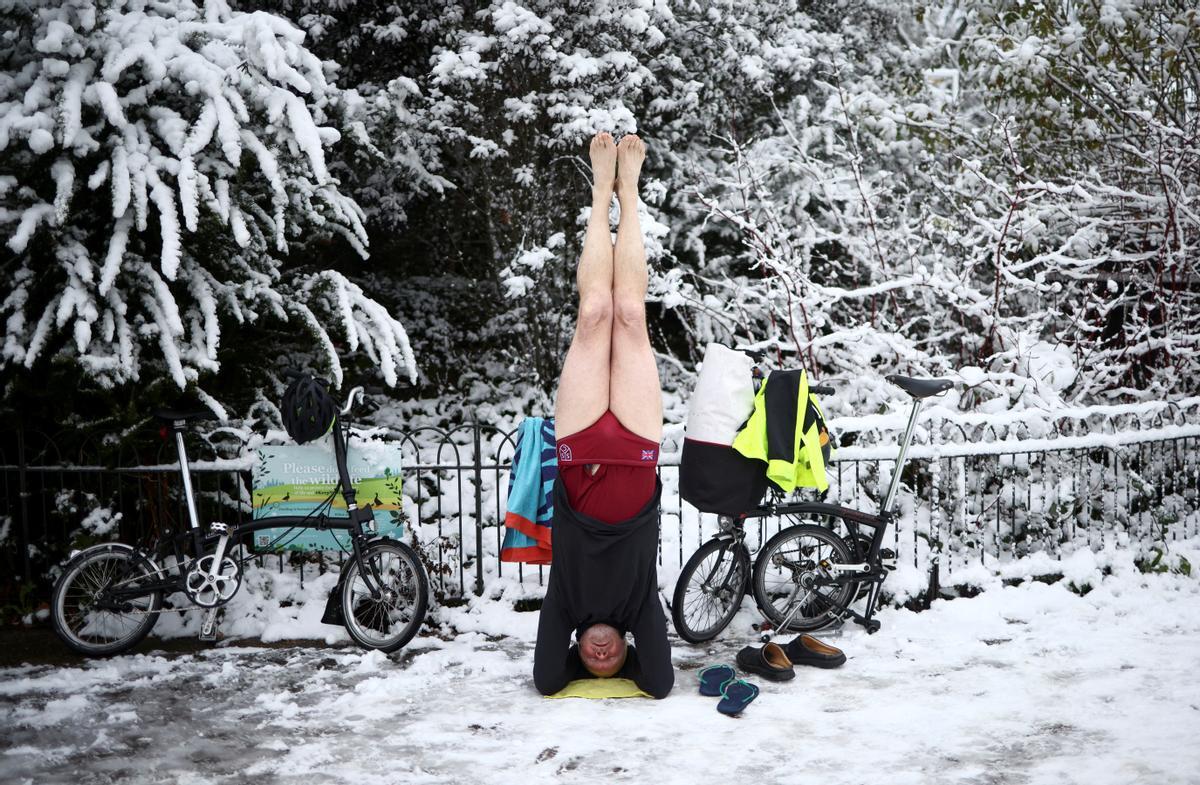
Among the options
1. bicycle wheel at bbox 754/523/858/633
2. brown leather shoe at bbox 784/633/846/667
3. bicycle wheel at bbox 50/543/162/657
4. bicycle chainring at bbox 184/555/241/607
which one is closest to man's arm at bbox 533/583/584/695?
brown leather shoe at bbox 784/633/846/667

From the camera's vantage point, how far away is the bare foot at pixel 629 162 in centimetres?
450

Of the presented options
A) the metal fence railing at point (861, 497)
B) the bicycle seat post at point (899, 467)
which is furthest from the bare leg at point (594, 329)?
the bicycle seat post at point (899, 467)

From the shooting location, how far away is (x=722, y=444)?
4.99 m

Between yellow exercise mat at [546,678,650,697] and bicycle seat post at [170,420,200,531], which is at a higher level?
bicycle seat post at [170,420,200,531]

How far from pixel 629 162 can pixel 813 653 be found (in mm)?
2616

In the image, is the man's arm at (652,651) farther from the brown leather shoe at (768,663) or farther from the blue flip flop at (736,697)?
the brown leather shoe at (768,663)

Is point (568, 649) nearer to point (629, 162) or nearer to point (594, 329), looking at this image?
point (594, 329)

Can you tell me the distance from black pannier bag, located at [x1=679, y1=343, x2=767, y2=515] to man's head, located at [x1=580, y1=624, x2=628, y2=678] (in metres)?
0.93

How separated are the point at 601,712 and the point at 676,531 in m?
3.08

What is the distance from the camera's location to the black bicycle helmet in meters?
5.09

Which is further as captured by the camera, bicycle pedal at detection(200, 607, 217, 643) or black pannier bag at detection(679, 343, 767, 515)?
bicycle pedal at detection(200, 607, 217, 643)

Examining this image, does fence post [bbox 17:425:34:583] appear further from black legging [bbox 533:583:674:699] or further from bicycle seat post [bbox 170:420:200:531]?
black legging [bbox 533:583:674:699]

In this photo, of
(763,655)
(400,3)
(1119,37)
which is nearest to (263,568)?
(763,655)

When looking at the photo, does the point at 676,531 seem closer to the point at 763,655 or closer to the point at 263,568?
the point at 763,655
